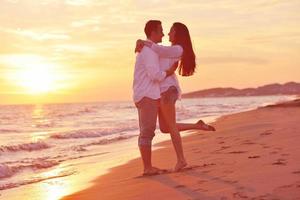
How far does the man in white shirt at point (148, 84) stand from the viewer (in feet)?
19.0

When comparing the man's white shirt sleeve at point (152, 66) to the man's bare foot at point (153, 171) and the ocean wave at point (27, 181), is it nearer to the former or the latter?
the man's bare foot at point (153, 171)

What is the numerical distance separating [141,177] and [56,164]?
355cm

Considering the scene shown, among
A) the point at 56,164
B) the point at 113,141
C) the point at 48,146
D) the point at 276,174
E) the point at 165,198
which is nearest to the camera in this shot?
the point at 165,198

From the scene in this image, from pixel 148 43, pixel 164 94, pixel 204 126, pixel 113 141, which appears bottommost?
pixel 113 141

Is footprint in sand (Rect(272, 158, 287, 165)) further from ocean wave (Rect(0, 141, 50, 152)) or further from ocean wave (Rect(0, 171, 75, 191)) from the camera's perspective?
ocean wave (Rect(0, 141, 50, 152))

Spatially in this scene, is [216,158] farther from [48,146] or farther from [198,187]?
[48,146]

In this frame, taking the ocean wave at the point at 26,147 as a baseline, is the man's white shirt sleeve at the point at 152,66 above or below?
above

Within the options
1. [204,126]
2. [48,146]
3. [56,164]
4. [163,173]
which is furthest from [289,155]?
[48,146]

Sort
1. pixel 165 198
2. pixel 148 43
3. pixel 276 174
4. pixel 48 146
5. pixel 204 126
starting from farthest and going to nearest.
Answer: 1. pixel 48 146
2. pixel 204 126
3. pixel 148 43
4. pixel 276 174
5. pixel 165 198

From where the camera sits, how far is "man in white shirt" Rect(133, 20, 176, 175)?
5.79 meters

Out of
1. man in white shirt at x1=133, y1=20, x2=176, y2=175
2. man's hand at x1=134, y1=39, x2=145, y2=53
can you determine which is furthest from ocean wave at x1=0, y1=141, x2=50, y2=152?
man's hand at x1=134, y1=39, x2=145, y2=53

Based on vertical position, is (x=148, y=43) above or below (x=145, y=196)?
above

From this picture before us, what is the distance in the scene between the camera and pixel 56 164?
9.17 meters

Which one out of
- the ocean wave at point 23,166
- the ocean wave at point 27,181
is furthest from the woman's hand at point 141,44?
the ocean wave at point 23,166
